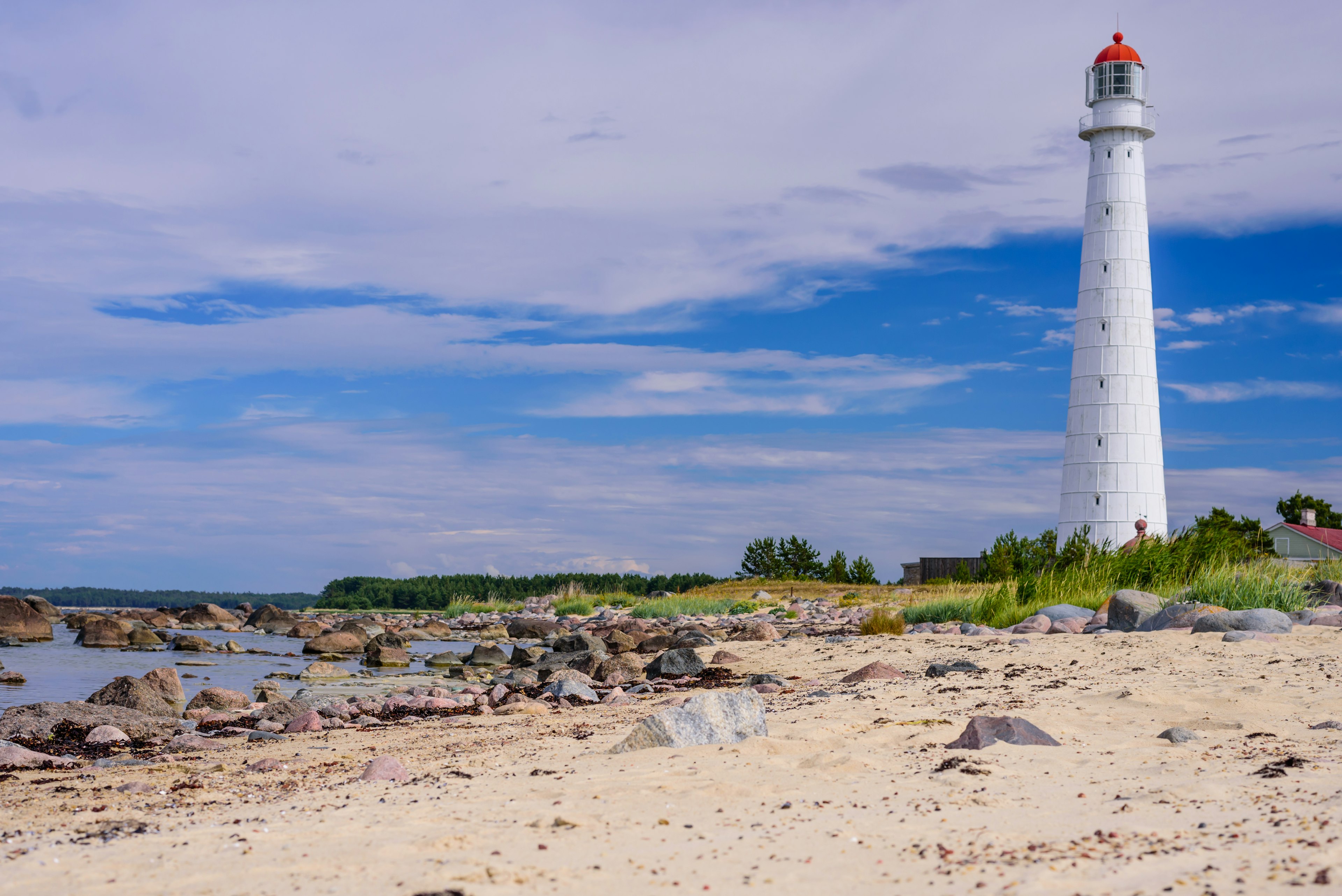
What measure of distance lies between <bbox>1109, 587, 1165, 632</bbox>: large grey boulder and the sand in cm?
392

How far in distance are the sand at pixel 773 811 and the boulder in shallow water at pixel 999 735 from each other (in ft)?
0.35

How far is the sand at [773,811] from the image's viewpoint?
140 inches

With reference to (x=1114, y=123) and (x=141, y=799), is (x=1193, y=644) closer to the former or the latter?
(x=141, y=799)

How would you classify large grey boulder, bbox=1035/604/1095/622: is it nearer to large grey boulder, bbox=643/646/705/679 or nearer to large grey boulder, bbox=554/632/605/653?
large grey boulder, bbox=643/646/705/679

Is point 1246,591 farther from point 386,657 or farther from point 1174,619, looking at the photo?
point 386,657

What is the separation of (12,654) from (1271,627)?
21.2 m

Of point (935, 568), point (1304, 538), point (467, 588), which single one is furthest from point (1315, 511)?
point (467, 588)

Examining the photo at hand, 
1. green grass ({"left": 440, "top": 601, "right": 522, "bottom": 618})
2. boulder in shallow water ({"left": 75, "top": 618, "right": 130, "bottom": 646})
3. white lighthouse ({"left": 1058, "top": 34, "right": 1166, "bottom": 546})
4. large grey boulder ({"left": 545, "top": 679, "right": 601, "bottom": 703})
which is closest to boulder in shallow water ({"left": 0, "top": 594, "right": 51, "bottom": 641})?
boulder in shallow water ({"left": 75, "top": 618, "right": 130, "bottom": 646})

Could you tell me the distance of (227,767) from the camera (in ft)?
23.1

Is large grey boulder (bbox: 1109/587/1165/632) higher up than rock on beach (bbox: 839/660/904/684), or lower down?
higher up

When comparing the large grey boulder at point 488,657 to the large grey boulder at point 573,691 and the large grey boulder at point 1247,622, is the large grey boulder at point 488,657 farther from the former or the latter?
the large grey boulder at point 1247,622

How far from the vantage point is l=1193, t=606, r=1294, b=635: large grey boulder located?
421 inches

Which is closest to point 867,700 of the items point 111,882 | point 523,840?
point 523,840

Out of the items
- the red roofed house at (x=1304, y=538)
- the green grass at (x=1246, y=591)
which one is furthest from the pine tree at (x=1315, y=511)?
the green grass at (x=1246, y=591)
